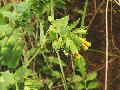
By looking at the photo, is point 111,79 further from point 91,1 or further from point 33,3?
point 33,3

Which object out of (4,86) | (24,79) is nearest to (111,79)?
(24,79)

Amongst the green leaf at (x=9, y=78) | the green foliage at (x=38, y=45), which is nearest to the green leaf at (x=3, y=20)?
the green foliage at (x=38, y=45)

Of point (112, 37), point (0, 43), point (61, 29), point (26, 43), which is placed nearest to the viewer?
point (61, 29)

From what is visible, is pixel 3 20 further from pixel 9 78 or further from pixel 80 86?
pixel 80 86

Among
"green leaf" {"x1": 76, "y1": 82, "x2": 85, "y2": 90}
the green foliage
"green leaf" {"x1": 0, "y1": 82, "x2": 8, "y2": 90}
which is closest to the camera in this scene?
the green foliage

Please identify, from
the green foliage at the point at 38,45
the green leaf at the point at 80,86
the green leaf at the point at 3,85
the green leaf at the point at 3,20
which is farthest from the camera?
the green leaf at the point at 80,86

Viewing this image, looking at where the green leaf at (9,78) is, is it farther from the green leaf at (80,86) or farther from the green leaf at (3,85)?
the green leaf at (80,86)

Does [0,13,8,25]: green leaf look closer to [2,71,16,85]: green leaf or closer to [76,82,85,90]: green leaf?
[2,71,16,85]: green leaf

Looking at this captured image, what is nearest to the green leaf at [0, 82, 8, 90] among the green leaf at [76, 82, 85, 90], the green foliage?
the green foliage
